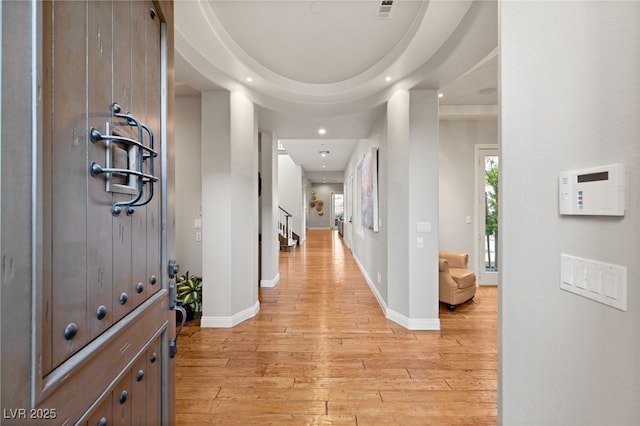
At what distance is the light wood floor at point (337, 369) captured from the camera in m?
1.88

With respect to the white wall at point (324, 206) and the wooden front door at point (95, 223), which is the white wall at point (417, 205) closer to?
the wooden front door at point (95, 223)

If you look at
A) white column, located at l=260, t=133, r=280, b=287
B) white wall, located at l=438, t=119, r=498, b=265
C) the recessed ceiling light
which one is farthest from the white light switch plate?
white column, located at l=260, t=133, r=280, b=287

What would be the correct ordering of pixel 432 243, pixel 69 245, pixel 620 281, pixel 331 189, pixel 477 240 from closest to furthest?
pixel 69 245, pixel 620 281, pixel 432 243, pixel 477 240, pixel 331 189

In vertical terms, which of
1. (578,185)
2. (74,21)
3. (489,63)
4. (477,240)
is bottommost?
(477,240)

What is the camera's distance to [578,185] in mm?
943

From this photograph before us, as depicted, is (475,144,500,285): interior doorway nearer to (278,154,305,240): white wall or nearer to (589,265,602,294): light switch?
(589,265,602,294): light switch

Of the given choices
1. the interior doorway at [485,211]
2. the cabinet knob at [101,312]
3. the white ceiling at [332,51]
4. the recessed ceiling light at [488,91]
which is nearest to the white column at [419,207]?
the white ceiling at [332,51]

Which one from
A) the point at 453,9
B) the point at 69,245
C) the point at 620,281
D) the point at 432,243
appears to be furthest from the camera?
the point at 432,243

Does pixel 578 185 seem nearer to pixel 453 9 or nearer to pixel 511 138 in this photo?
pixel 511 138

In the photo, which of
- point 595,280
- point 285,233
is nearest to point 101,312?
point 595,280

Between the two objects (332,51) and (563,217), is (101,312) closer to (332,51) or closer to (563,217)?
(563,217)

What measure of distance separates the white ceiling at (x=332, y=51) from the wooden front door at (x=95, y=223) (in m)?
1.46

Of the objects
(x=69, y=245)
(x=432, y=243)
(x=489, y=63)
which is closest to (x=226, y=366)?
(x=69, y=245)

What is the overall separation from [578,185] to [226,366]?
2.65 m
